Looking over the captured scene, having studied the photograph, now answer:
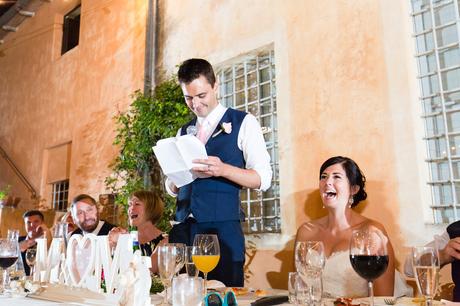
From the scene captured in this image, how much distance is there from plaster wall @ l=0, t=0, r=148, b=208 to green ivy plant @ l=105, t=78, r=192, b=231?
27.8 inches

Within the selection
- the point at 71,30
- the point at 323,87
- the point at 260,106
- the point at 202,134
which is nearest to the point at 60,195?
the point at 71,30

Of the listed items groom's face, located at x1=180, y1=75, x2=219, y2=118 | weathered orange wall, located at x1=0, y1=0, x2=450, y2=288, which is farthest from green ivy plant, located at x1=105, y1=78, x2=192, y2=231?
groom's face, located at x1=180, y1=75, x2=219, y2=118

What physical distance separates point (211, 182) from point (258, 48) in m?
2.13

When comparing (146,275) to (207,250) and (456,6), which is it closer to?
(207,250)

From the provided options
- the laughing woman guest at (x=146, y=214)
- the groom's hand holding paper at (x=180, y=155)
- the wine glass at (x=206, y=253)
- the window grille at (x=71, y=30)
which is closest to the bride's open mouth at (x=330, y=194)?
the groom's hand holding paper at (x=180, y=155)

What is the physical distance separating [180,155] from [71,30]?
6662mm

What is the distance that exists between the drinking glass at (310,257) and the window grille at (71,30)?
7097 millimetres

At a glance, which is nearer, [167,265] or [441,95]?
[167,265]

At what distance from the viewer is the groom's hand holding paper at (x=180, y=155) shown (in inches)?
70.3

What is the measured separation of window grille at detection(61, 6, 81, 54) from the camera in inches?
294

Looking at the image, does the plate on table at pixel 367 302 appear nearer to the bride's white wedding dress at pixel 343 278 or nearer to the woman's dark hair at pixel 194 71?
the bride's white wedding dress at pixel 343 278

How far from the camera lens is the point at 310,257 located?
1209mm

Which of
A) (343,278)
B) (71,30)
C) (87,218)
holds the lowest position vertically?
(343,278)

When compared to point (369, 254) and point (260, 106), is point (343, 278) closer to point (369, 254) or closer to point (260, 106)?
point (369, 254)
